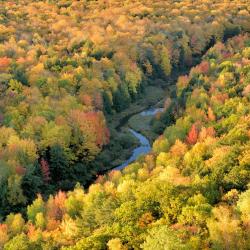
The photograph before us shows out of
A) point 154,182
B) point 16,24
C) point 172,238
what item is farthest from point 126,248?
point 16,24

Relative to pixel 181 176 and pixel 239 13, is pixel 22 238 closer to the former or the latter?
pixel 181 176

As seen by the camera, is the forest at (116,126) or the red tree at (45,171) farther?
the red tree at (45,171)

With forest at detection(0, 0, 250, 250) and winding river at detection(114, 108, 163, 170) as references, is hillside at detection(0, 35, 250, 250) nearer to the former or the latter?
forest at detection(0, 0, 250, 250)

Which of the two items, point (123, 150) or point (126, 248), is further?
point (123, 150)

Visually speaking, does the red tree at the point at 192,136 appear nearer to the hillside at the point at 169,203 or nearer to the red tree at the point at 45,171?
the hillside at the point at 169,203

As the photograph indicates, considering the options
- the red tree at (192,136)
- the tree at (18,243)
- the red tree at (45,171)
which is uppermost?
the tree at (18,243)

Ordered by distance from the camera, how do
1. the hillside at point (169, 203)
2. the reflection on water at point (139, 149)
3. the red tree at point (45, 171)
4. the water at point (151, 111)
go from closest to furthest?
the hillside at point (169, 203)
the red tree at point (45, 171)
the reflection on water at point (139, 149)
the water at point (151, 111)

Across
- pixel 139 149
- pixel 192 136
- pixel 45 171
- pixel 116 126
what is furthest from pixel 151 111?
pixel 45 171

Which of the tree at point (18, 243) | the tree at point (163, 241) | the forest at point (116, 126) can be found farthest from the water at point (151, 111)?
the tree at point (163, 241)

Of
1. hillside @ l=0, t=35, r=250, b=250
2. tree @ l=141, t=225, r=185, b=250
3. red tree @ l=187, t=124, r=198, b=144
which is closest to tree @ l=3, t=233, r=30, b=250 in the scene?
hillside @ l=0, t=35, r=250, b=250
